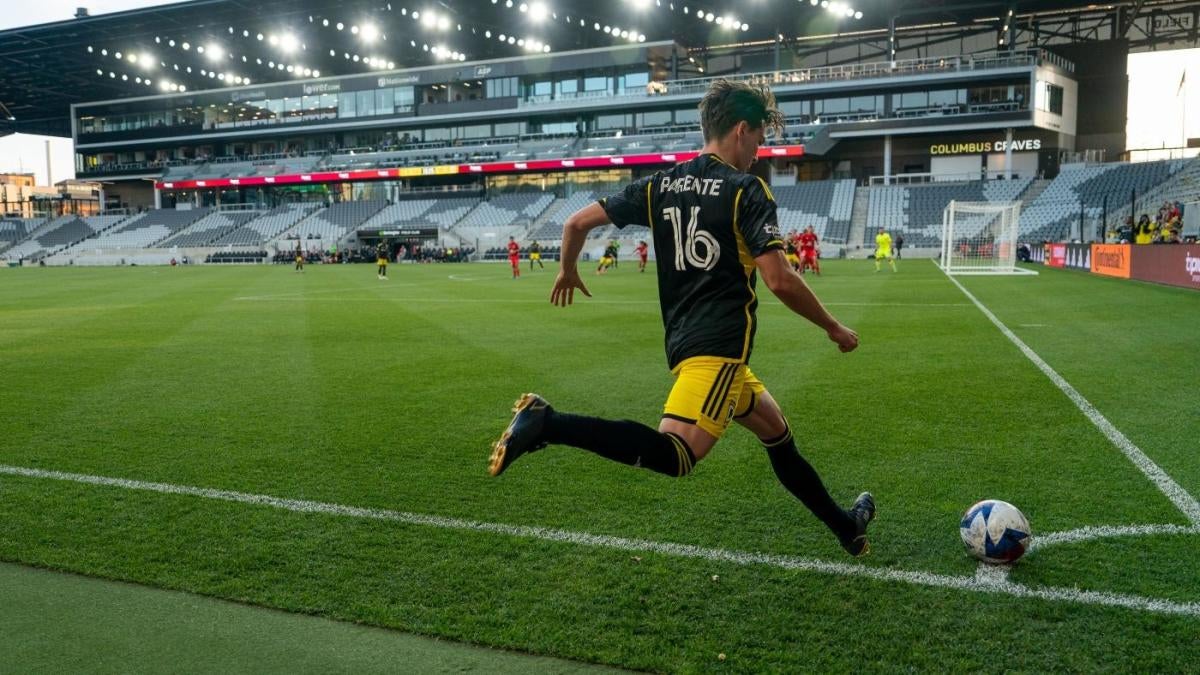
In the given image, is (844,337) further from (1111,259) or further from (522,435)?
(1111,259)

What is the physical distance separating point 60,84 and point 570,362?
286 ft

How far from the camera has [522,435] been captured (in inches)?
129

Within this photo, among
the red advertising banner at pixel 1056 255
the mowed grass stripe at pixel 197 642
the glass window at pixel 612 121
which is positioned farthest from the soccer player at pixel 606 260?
the mowed grass stripe at pixel 197 642

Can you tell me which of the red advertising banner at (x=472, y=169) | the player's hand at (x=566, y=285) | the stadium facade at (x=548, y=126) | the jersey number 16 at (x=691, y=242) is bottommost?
the player's hand at (x=566, y=285)

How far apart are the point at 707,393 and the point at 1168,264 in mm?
24605

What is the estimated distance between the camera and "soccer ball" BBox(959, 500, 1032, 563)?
3.91 meters

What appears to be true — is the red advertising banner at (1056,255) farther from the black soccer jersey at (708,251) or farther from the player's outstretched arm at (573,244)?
the black soccer jersey at (708,251)

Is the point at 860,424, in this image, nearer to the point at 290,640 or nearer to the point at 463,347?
the point at 290,640

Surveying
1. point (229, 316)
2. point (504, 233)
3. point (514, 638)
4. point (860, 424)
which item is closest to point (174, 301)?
point (229, 316)

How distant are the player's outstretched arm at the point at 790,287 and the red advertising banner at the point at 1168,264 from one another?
22201 mm

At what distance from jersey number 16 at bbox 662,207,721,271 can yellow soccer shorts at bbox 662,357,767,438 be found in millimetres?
415

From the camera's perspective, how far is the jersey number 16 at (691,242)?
3533mm

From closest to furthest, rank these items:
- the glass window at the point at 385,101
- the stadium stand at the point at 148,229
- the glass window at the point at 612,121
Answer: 1. the glass window at the point at 612,121
2. the stadium stand at the point at 148,229
3. the glass window at the point at 385,101

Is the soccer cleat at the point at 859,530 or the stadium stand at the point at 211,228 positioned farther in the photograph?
the stadium stand at the point at 211,228
